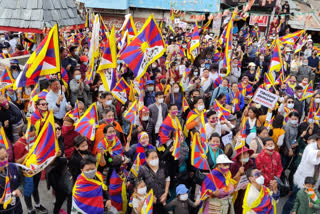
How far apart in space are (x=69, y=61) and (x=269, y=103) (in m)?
4.68

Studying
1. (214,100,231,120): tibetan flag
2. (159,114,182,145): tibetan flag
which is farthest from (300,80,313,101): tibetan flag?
(159,114,182,145): tibetan flag

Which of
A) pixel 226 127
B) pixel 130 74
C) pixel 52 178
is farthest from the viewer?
pixel 130 74

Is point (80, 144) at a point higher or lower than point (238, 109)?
higher

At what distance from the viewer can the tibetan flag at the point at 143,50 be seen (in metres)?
6.68

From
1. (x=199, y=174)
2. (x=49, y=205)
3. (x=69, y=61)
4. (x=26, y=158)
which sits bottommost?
(x=49, y=205)

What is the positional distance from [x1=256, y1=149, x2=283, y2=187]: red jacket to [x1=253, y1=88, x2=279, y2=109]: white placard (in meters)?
1.59

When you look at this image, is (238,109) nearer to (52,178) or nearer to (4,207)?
(52,178)

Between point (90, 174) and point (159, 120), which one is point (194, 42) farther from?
point (90, 174)

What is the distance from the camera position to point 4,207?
12.0 feet

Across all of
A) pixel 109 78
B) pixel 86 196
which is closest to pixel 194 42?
pixel 109 78

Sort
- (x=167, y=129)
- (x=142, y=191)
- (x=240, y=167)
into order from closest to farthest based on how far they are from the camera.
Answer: (x=142, y=191)
(x=240, y=167)
(x=167, y=129)

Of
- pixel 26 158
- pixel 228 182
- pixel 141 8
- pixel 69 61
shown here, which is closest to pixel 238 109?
pixel 228 182

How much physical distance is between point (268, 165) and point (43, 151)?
2966 millimetres

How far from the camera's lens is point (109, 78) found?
6.98 m
